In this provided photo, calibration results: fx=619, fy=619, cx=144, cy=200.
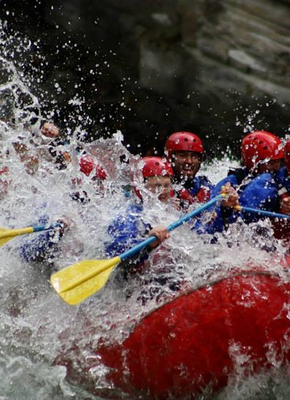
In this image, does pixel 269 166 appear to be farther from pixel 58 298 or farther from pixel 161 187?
pixel 58 298

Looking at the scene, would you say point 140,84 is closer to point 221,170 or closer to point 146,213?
point 221,170

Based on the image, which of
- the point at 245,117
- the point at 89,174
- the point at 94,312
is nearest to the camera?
the point at 94,312

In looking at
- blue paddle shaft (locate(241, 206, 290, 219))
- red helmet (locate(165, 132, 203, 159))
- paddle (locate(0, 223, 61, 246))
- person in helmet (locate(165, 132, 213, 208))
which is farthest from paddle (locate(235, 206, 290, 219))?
paddle (locate(0, 223, 61, 246))

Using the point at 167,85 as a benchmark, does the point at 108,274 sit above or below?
above

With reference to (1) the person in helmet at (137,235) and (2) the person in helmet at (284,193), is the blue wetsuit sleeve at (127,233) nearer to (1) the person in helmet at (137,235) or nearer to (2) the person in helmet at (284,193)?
(1) the person in helmet at (137,235)

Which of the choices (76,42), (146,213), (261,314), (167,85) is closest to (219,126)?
(167,85)

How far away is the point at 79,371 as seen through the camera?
120 inches

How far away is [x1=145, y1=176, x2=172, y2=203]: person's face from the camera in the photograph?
3.59 m

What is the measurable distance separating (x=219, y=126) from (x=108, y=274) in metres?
4.36

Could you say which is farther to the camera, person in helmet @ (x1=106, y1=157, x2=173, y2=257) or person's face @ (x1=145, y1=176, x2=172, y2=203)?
person's face @ (x1=145, y1=176, x2=172, y2=203)

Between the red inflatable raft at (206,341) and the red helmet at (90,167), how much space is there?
174cm

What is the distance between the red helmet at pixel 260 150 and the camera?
12.9 ft

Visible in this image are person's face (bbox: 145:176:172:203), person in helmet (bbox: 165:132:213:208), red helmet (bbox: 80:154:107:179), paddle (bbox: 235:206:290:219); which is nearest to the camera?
paddle (bbox: 235:206:290:219)

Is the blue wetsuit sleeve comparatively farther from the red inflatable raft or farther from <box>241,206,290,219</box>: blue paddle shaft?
<box>241,206,290,219</box>: blue paddle shaft
